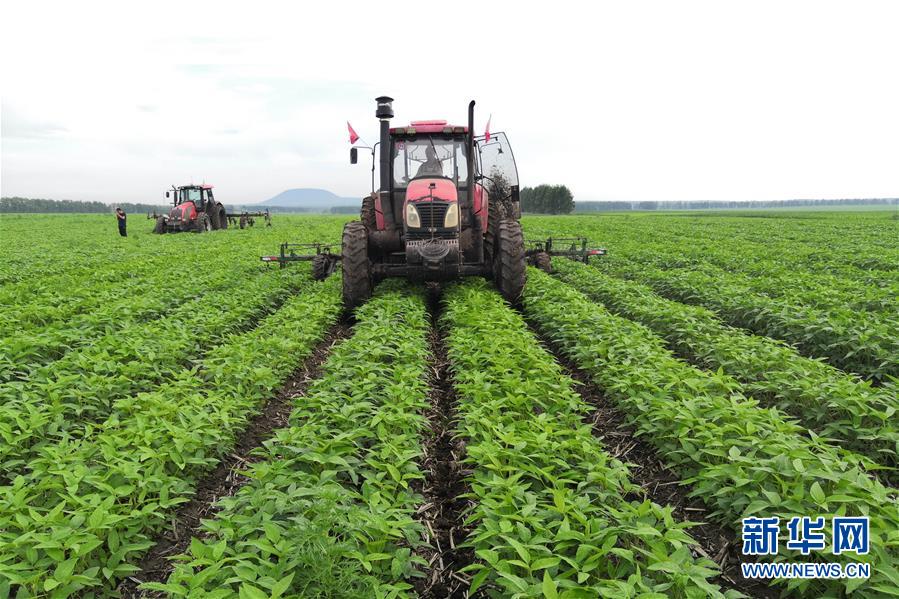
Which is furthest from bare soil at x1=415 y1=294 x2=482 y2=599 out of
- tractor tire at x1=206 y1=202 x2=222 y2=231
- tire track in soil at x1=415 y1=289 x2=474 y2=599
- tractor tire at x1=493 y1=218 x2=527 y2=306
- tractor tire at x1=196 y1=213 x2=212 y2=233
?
tractor tire at x1=206 y1=202 x2=222 y2=231

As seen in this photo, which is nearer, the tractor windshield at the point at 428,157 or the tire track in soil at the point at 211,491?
the tire track in soil at the point at 211,491

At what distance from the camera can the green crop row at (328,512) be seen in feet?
7.73

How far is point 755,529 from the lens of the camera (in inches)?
110

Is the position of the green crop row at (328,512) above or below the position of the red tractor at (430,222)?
below

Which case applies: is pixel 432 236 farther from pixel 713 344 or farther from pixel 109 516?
pixel 109 516

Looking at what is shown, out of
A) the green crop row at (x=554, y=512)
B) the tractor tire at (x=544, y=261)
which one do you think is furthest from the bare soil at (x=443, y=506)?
the tractor tire at (x=544, y=261)

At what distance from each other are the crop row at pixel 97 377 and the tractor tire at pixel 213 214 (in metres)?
24.1

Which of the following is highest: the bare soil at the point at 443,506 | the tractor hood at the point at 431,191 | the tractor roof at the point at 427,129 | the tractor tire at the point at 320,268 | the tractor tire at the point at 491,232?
the tractor roof at the point at 427,129

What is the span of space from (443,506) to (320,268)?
28.1ft

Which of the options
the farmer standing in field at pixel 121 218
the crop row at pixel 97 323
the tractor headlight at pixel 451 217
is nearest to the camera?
the crop row at pixel 97 323

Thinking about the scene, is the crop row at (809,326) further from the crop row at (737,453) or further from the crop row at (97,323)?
the crop row at (97,323)

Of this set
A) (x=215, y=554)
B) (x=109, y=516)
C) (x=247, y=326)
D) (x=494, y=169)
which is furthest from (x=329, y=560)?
(x=494, y=169)

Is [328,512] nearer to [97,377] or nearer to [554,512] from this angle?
[554,512]

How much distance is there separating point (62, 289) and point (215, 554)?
32.2ft
